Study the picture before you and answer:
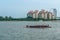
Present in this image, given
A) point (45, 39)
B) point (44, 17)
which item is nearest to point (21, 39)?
point (45, 39)

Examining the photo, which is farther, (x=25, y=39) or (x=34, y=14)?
(x=34, y=14)

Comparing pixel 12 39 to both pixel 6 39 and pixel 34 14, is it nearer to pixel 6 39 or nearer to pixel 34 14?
pixel 6 39

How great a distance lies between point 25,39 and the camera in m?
23.7

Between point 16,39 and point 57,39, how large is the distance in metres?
3.82

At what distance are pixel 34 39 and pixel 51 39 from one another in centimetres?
161

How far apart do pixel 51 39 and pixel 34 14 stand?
185 feet

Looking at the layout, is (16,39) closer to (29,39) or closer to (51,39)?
(29,39)

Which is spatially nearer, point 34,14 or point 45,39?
point 45,39

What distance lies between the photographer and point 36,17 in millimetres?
79000

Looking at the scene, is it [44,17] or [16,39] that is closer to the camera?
[16,39]

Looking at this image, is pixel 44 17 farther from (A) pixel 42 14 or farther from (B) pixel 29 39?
(B) pixel 29 39

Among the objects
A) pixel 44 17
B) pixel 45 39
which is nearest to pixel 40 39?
pixel 45 39

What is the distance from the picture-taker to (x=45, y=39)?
938 inches

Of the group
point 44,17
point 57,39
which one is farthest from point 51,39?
point 44,17
